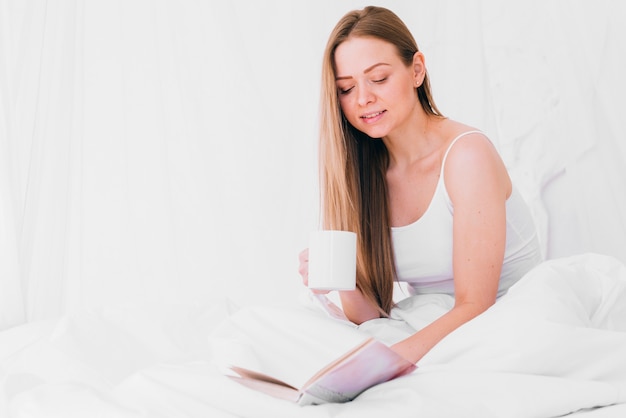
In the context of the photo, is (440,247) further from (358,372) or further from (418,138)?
(358,372)

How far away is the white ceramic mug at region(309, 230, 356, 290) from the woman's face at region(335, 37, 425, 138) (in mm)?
355

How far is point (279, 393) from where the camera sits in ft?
2.98

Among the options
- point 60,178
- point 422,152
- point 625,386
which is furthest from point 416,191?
point 60,178

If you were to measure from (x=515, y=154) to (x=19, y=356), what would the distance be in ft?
5.01

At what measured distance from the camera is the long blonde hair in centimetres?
159

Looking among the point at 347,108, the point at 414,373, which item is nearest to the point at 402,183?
the point at 347,108

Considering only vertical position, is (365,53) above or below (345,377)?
above

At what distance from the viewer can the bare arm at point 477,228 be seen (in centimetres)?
139

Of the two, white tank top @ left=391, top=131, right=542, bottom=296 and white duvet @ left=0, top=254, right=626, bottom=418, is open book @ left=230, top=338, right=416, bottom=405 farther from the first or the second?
white tank top @ left=391, top=131, right=542, bottom=296

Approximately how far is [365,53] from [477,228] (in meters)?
0.42

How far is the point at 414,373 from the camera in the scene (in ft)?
3.18

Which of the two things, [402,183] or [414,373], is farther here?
[402,183]

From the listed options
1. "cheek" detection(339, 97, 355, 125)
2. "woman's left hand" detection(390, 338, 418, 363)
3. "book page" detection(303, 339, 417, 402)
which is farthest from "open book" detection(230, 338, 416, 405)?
"cheek" detection(339, 97, 355, 125)

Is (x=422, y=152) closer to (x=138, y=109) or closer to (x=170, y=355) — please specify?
(x=170, y=355)
